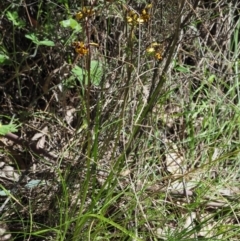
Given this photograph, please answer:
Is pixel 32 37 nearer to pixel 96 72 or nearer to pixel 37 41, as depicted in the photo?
pixel 37 41

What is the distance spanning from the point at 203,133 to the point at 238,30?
25.3 inches

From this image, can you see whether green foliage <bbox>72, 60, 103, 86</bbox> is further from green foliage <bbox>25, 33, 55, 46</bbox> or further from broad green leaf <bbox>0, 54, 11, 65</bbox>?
broad green leaf <bbox>0, 54, 11, 65</bbox>

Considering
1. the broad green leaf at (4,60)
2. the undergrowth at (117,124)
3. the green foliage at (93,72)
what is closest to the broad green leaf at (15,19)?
the undergrowth at (117,124)

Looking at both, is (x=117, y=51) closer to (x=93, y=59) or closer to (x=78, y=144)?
(x=93, y=59)

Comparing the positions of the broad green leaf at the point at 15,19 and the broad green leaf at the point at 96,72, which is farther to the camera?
the broad green leaf at the point at 15,19

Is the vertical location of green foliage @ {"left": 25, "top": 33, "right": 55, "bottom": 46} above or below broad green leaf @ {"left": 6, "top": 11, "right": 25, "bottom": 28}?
below

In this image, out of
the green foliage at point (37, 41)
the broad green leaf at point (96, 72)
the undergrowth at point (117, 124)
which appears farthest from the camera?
the green foliage at point (37, 41)

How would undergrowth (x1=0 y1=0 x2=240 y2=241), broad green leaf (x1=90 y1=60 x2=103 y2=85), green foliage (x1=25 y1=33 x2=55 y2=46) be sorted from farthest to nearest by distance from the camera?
green foliage (x1=25 y1=33 x2=55 y2=46), broad green leaf (x1=90 y1=60 x2=103 y2=85), undergrowth (x1=0 y1=0 x2=240 y2=241)

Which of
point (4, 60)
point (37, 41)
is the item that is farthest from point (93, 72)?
point (4, 60)

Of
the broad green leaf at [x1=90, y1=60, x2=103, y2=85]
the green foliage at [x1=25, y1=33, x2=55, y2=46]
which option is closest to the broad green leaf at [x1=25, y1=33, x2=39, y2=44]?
the green foliage at [x1=25, y1=33, x2=55, y2=46]

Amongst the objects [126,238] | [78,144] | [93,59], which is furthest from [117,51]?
[126,238]

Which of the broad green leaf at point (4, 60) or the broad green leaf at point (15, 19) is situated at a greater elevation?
the broad green leaf at point (15, 19)

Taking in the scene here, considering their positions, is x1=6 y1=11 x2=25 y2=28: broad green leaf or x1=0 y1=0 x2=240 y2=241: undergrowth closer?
x1=0 y1=0 x2=240 y2=241: undergrowth

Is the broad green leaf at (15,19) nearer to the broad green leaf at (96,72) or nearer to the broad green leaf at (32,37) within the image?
the broad green leaf at (32,37)
